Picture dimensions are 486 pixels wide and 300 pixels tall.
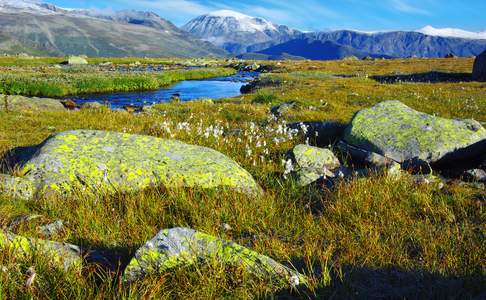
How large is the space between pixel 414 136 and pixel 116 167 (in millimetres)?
7171

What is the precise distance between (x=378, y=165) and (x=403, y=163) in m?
0.86

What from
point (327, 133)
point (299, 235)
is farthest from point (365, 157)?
point (299, 235)

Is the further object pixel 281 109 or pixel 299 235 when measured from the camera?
pixel 281 109

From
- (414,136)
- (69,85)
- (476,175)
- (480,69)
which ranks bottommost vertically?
(69,85)

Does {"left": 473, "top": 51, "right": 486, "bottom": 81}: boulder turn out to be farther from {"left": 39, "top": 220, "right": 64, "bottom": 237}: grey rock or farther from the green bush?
{"left": 39, "top": 220, "right": 64, "bottom": 237}: grey rock

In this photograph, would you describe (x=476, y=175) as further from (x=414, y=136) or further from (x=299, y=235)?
(x=299, y=235)

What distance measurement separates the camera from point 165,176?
7.21m

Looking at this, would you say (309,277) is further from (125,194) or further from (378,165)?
(378,165)

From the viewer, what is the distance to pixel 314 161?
9211mm

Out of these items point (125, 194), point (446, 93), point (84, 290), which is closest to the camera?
point (84, 290)

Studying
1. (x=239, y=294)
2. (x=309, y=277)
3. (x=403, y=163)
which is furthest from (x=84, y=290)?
(x=403, y=163)

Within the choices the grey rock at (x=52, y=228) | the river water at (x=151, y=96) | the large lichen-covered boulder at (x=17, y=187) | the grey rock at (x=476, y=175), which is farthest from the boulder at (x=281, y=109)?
the grey rock at (x=52, y=228)

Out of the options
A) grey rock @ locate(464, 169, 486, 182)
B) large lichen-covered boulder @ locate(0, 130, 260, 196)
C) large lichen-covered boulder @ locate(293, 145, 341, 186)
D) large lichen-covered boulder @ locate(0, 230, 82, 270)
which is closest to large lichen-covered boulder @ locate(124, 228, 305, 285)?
large lichen-covered boulder @ locate(0, 230, 82, 270)

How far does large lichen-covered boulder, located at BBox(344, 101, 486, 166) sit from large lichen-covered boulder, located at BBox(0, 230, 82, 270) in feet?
24.5
